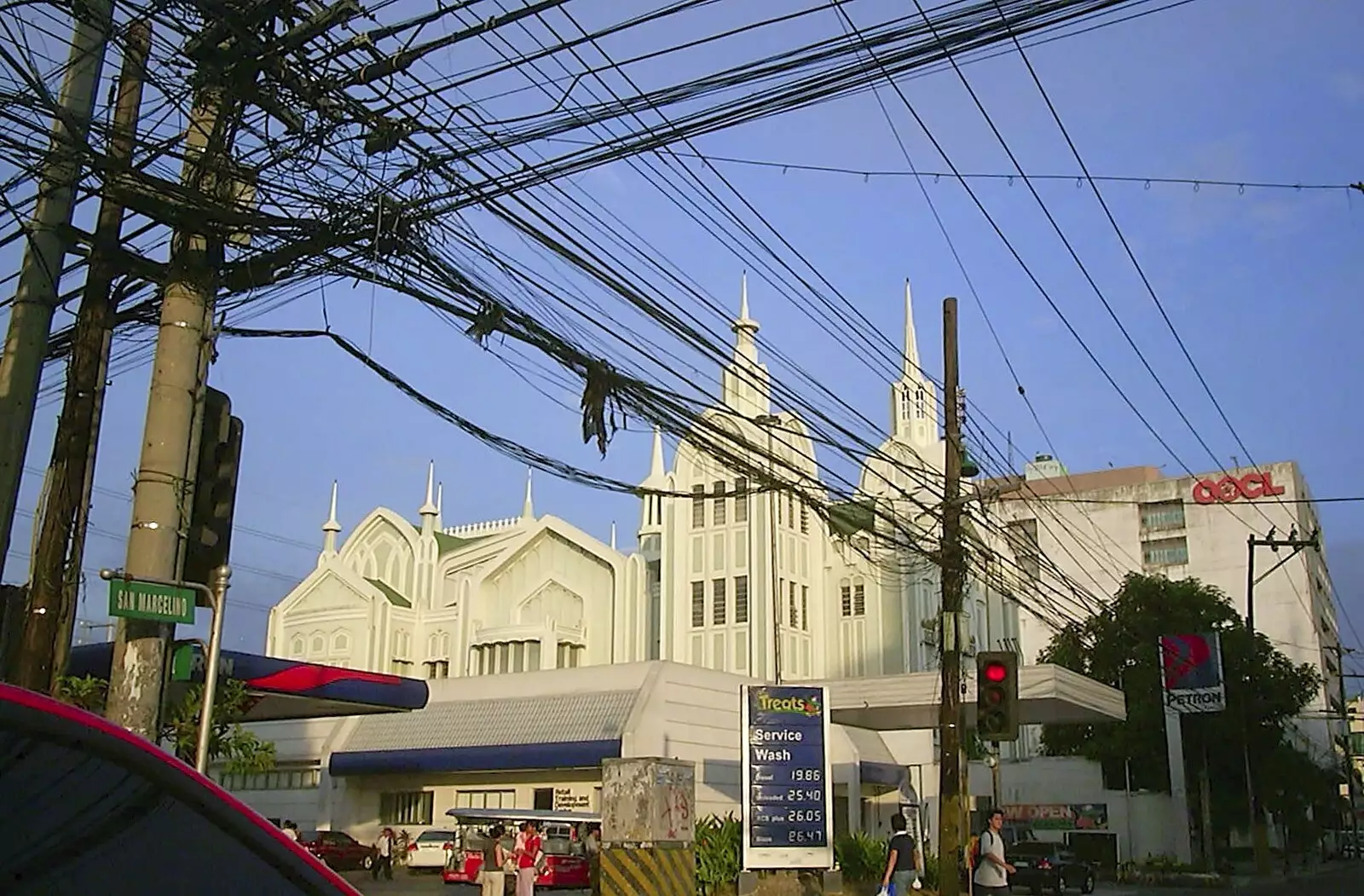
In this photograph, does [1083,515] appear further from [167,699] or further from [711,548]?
[167,699]

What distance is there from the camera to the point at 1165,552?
293ft

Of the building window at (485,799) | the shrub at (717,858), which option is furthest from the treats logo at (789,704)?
→ the building window at (485,799)

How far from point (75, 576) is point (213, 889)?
34.9ft

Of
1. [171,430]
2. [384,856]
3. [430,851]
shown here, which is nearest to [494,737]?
[430,851]

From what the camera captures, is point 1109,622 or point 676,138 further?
point 1109,622

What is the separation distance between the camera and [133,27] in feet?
37.4

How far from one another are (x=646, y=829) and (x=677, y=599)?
3913cm

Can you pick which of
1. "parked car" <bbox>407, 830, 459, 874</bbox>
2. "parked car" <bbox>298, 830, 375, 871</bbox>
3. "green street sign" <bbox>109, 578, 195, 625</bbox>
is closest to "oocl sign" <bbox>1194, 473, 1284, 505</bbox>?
"parked car" <bbox>407, 830, 459, 874</bbox>

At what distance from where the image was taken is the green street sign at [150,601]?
8867mm

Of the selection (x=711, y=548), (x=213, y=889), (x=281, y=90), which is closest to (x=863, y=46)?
(x=281, y=90)

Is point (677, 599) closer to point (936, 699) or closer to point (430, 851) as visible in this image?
point (430, 851)

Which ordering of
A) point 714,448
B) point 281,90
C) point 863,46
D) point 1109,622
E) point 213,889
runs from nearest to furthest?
1. point 213,889
2. point 863,46
3. point 281,90
4. point 714,448
5. point 1109,622

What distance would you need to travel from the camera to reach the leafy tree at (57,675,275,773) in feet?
37.1

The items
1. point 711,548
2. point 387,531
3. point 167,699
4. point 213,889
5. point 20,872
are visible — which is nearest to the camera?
point 20,872
